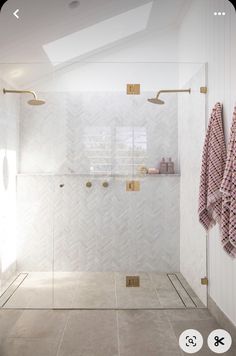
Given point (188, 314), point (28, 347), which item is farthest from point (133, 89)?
point (28, 347)

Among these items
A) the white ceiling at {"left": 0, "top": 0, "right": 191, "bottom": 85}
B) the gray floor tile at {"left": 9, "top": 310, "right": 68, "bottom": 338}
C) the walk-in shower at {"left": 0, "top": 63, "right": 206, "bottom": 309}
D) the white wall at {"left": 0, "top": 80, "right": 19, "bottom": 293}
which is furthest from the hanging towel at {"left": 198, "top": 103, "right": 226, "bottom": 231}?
the white wall at {"left": 0, "top": 80, "right": 19, "bottom": 293}

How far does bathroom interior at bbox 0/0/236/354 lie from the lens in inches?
96.3

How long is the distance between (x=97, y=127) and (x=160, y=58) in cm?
131

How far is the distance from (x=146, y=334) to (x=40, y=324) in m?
0.72

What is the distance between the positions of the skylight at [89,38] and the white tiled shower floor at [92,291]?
178 centimetres

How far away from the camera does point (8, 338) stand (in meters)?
1.93

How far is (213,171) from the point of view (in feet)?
6.43

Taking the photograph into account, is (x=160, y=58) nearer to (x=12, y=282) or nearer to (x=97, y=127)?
(x=97, y=127)

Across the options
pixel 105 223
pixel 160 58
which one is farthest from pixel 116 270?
pixel 160 58

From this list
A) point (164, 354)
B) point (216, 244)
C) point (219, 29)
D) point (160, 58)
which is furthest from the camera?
point (160, 58)

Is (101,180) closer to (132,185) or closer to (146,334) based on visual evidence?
(132,185)

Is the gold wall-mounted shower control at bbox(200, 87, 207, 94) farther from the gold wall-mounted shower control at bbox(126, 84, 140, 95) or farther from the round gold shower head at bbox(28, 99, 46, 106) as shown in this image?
the round gold shower head at bbox(28, 99, 46, 106)

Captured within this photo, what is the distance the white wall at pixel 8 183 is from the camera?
96.6 inches

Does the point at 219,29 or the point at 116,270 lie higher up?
the point at 219,29
